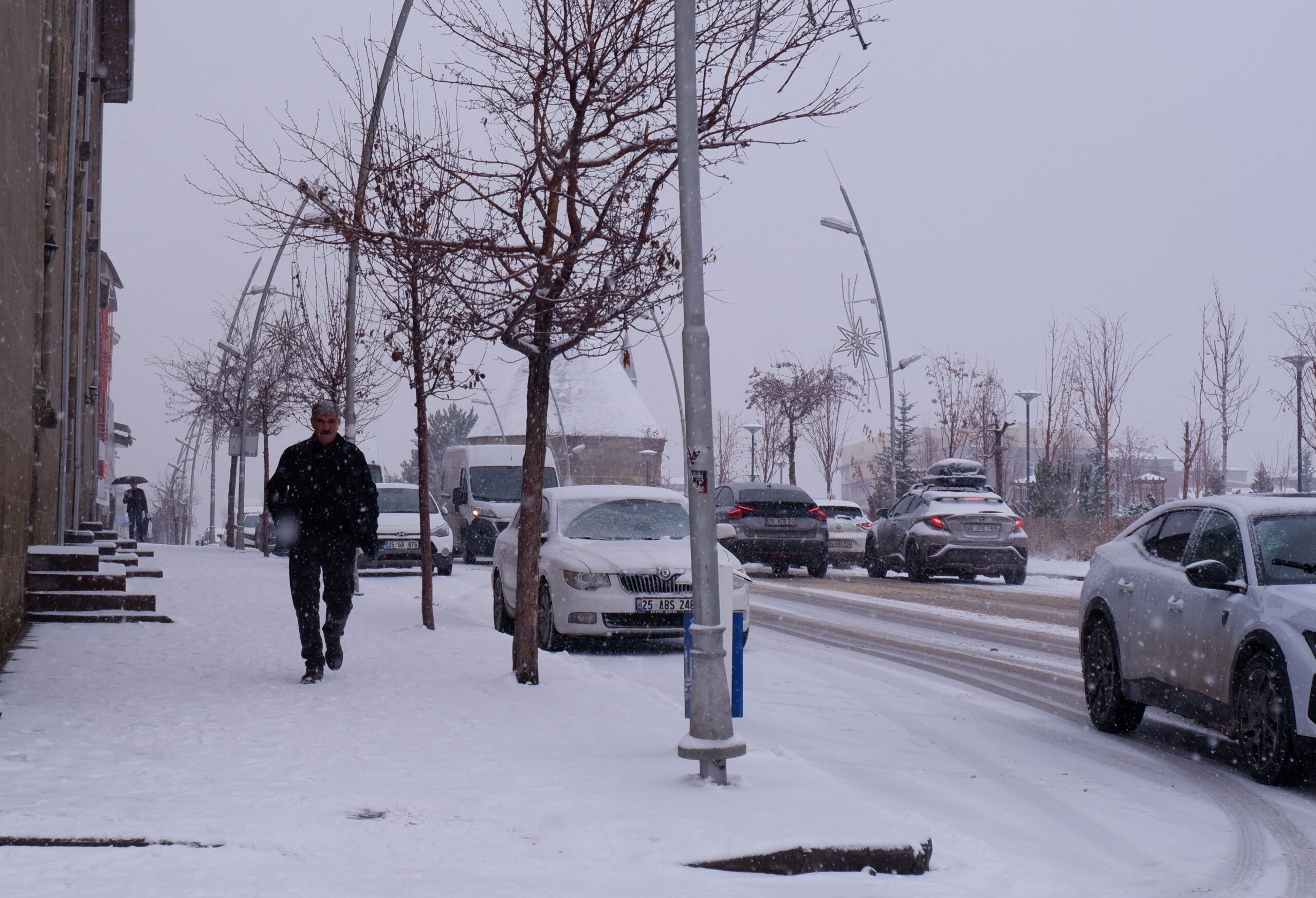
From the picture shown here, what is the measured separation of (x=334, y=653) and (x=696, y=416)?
14.1ft

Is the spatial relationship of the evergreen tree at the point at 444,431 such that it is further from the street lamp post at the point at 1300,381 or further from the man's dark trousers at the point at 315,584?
the man's dark trousers at the point at 315,584

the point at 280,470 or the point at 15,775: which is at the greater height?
the point at 280,470

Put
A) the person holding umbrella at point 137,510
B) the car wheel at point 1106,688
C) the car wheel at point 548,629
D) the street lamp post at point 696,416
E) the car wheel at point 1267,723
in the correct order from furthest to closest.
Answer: the person holding umbrella at point 137,510 < the car wheel at point 548,629 < the car wheel at point 1106,688 < the car wheel at point 1267,723 < the street lamp post at point 696,416

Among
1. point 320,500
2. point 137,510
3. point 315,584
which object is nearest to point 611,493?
point 315,584

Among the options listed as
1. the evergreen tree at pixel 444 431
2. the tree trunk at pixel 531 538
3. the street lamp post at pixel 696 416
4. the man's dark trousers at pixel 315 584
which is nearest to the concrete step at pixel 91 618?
the man's dark trousers at pixel 315 584

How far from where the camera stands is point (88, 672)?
31.3ft

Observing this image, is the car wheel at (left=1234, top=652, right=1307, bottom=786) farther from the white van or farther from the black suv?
the white van

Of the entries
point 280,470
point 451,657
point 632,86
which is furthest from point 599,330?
point 451,657

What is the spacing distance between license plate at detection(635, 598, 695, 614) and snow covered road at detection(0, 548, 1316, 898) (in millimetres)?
560

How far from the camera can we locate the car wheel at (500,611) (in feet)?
47.0

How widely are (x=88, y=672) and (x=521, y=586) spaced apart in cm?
303

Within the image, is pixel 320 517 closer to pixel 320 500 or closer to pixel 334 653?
pixel 320 500

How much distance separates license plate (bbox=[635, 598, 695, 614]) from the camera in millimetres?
12180

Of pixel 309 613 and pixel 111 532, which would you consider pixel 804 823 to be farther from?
pixel 111 532
